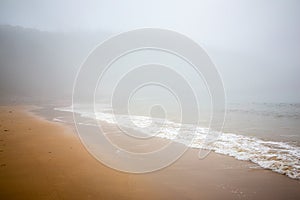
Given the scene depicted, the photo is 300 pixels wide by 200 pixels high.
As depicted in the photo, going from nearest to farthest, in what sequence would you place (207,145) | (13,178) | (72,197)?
(72,197), (13,178), (207,145)

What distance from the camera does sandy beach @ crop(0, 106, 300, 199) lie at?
4.69 m

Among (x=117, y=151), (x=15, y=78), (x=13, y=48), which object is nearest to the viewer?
(x=117, y=151)

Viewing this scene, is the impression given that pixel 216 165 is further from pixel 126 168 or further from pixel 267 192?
pixel 126 168

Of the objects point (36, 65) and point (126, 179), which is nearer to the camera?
point (126, 179)

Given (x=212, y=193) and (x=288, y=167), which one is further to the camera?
(x=288, y=167)

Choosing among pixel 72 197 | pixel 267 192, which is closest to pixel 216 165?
pixel 267 192

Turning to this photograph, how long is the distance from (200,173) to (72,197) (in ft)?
12.5

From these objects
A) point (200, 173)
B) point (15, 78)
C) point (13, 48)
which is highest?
point (13, 48)

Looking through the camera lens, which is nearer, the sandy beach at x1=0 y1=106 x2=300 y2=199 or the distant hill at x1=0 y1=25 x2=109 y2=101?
the sandy beach at x1=0 y1=106 x2=300 y2=199

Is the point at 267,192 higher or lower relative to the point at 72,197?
higher

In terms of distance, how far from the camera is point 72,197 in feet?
14.5

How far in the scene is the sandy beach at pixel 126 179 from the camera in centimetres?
469

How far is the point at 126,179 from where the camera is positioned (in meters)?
5.53

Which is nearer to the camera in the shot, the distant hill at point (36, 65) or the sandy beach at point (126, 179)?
the sandy beach at point (126, 179)
